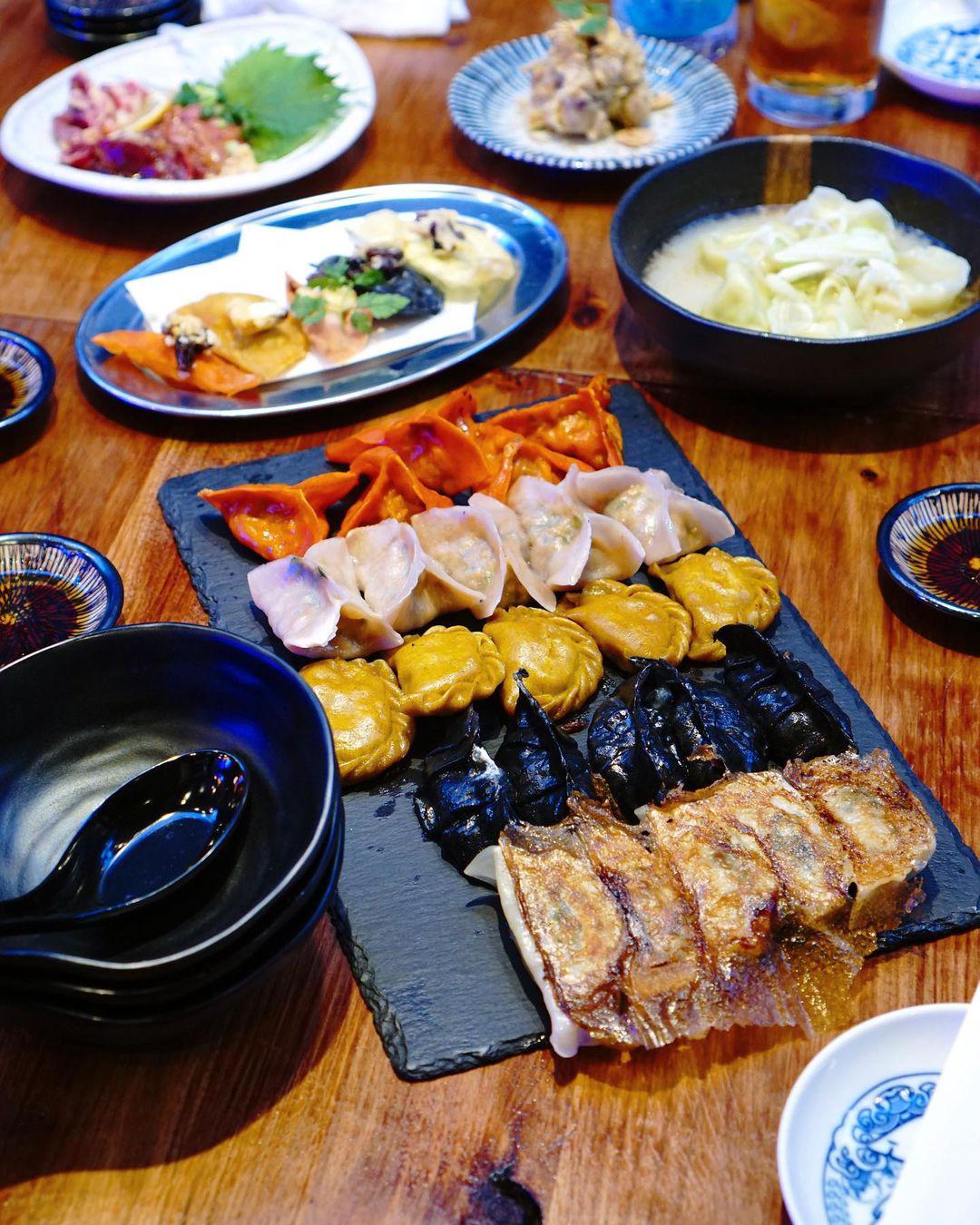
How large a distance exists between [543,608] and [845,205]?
1.42 meters

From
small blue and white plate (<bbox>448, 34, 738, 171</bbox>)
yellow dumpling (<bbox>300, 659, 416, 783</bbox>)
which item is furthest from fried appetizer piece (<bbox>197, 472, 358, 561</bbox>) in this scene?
small blue and white plate (<bbox>448, 34, 738, 171</bbox>)

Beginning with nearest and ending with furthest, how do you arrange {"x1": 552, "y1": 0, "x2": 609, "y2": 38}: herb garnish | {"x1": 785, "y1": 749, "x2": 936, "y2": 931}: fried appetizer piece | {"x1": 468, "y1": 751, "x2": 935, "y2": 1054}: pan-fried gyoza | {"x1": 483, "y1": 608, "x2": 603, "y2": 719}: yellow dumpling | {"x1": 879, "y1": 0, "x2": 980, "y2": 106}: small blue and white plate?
{"x1": 468, "y1": 751, "x2": 935, "y2": 1054}: pan-fried gyoza < {"x1": 785, "y1": 749, "x2": 936, "y2": 931}: fried appetizer piece < {"x1": 483, "y1": 608, "x2": 603, "y2": 719}: yellow dumpling < {"x1": 552, "y1": 0, "x2": 609, "y2": 38}: herb garnish < {"x1": 879, "y1": 0, "x2": 980, "y2": 106}: small blue and white plate

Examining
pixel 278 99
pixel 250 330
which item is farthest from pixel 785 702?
pixel 278 99

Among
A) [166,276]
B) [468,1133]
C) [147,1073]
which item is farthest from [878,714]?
[166,276]

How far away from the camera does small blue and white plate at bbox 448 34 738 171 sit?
11.2 ft

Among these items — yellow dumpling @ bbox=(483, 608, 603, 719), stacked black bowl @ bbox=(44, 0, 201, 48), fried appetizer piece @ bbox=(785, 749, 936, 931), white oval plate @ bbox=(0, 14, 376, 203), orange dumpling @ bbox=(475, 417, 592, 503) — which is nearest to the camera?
fried appetizer piece @ bbox=(785, 749, 936, 931)

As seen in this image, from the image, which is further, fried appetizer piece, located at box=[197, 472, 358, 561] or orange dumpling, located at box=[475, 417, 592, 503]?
orange dumpling, located at box=[475, 417, 592, 503]

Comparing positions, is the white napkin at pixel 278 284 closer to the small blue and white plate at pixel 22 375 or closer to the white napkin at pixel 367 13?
the small blue and white plate at pixel 22 375

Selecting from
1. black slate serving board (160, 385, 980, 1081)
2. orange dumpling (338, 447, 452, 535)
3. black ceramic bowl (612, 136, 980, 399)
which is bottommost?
black slate serving board (160, 385, 980, 1081)

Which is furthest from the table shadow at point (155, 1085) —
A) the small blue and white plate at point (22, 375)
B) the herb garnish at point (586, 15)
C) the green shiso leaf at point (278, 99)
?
the herb garnish at point (586, 15)

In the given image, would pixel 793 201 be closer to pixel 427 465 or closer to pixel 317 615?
pixel 427 465

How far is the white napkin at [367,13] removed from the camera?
164 inches

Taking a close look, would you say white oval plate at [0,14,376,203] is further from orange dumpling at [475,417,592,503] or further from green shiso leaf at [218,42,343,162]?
orange dumpling at [475,417,592,503]

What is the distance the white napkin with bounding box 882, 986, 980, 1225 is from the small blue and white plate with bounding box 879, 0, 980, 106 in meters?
3.57
